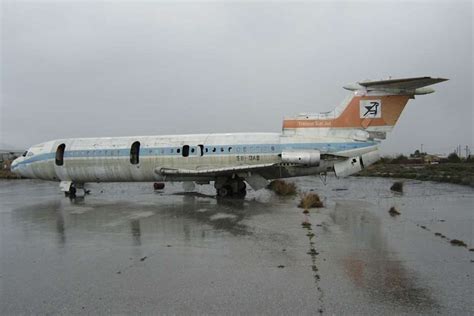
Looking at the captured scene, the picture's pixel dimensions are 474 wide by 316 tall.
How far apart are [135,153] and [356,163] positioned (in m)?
11.7

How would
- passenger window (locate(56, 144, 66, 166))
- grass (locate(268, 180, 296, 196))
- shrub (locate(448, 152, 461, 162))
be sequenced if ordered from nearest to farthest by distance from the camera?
grass (locate(268, 180, 296, 196))
passenger window (locate(56, 144, 66, 166))
shrub (locate(448, 152, 461, 162))

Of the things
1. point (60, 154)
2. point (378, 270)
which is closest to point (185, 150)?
point (60, 154)

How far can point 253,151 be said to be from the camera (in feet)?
62.6

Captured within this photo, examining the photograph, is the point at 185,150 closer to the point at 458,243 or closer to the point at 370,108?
the point at 370,108

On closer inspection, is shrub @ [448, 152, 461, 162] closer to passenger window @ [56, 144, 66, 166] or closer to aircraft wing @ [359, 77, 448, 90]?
aircraft wing @ [359, 77, 448, 90]

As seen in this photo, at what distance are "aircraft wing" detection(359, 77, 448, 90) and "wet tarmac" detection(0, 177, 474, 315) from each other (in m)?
5.49

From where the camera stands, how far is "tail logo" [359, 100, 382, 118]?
17.9 meters

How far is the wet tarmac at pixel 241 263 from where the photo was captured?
5.53m

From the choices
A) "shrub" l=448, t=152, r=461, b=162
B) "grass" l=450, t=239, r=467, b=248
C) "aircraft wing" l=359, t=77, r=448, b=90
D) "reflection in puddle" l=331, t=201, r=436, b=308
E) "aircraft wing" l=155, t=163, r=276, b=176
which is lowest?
"shrub" l=448, t=152, r=461, b=162

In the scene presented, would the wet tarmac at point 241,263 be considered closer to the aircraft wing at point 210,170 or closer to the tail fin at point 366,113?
the aircraft wing at point 210,170

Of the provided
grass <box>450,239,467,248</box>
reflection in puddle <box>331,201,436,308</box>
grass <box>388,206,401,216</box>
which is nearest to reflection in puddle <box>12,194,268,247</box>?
reflection in puddle <box>331,201,436,308</box>

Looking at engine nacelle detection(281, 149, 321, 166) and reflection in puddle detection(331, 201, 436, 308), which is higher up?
engine nacelle detection(281, 149, 321, 166)

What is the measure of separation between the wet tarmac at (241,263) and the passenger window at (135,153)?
691 cm

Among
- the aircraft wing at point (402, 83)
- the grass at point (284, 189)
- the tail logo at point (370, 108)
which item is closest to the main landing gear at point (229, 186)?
the grass at point (284, 189)
